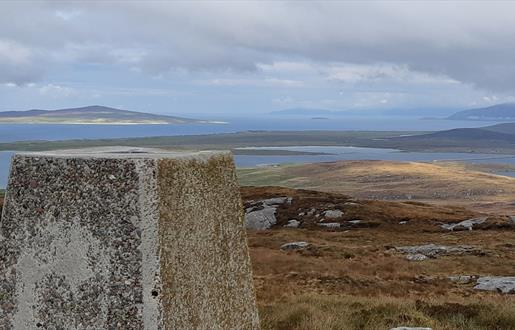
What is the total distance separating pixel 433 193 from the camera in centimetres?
13700

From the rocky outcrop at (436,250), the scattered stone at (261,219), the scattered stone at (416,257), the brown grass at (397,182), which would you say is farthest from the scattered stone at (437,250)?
the brown grass at (397,182)

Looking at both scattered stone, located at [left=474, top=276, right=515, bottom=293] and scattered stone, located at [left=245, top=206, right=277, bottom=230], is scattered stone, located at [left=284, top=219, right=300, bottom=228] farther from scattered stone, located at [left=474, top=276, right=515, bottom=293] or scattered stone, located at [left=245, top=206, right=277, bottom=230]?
scattered stone, located at [left=474, top=276, right=515, bottom=293]

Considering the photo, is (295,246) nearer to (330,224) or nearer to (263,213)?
(330,224)

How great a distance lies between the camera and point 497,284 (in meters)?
20.5

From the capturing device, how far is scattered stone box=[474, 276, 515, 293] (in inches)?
779

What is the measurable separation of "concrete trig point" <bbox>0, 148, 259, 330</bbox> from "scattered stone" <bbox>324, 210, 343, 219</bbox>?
42164 millimetres

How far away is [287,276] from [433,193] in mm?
122033

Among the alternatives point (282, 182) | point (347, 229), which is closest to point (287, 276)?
point (347, 229)

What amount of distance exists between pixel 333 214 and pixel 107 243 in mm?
43254

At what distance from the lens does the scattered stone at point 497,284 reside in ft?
65.0

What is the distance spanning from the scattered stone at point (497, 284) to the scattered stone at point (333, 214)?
80.8 feet

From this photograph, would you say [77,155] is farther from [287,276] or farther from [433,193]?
[433,193]

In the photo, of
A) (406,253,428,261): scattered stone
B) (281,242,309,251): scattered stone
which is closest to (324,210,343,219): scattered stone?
(281,242,309,251): scattered stone

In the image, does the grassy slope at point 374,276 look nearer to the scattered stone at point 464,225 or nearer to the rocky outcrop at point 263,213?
the rocky outcrop at point 263,213
